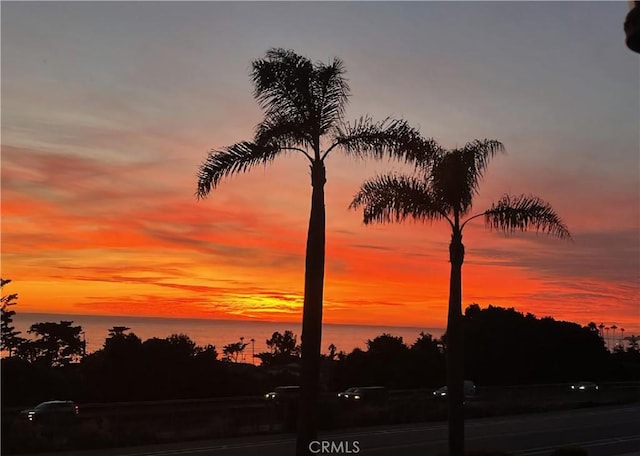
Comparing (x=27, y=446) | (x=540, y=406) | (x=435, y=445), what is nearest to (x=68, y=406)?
(x=27, y=446)

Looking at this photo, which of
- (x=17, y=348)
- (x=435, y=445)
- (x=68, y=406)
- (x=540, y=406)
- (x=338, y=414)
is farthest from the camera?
(x=17, y=348)

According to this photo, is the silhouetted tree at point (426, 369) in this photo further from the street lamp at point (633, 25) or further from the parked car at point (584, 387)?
the street lamp at point (633, 25)

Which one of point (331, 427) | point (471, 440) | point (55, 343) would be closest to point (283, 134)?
point (471, 440)

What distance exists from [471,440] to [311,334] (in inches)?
526

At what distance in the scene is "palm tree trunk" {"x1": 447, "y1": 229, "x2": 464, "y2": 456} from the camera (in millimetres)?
13883

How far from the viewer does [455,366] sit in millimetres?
13922

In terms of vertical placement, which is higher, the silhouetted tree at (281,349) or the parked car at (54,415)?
the silhouetted tree at (281,349)

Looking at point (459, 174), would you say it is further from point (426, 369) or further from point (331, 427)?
point (426, 369)

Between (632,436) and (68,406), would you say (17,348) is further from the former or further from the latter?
(632,436)

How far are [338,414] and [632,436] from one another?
10019mm

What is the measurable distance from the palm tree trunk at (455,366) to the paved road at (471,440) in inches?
206

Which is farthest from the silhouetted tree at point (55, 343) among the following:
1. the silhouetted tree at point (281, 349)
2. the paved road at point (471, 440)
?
the paved road at point (471, 440)

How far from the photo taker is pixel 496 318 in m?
58.2

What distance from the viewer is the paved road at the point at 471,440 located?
64.3 ft
